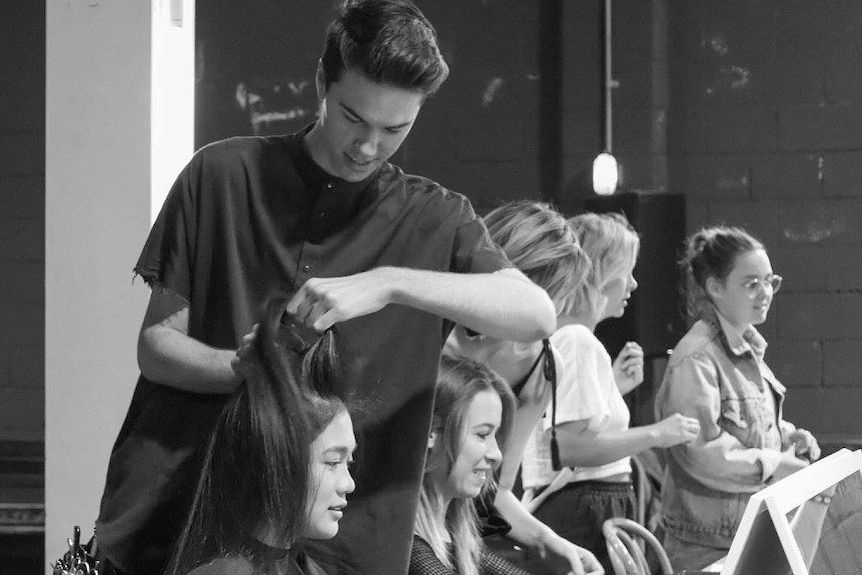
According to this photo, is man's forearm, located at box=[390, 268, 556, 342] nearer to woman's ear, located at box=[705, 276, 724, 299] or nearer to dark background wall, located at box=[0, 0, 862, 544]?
woman's ear, located at box=[705, 276, 724, 299]

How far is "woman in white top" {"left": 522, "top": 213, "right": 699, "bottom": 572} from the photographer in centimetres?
290

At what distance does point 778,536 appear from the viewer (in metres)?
1.40

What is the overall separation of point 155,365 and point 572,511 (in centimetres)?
→ 156

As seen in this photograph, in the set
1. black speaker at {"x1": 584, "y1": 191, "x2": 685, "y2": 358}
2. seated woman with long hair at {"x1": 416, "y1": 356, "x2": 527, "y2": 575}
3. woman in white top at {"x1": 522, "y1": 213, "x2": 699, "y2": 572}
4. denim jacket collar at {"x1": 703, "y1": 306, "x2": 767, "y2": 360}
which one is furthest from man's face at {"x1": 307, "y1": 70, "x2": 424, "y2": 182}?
black speaker at {"x1": 584, "y1": 191, "x2": 685, "y2": 358}

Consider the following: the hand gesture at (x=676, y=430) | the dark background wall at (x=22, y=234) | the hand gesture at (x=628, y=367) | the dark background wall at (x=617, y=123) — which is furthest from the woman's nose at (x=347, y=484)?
the dark background wall at (x=22, y=234)

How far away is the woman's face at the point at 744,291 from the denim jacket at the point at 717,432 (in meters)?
0.03

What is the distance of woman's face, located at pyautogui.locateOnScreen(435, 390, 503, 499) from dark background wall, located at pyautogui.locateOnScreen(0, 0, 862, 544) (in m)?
2.80

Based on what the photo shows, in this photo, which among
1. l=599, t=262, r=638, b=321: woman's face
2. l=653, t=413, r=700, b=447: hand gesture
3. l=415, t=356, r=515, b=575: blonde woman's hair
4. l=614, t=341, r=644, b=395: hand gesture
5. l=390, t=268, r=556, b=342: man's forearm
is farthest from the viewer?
l=614, t=341, r=644, b=395: hand gesture

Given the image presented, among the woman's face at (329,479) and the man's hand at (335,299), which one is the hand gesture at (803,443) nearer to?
the woman's face at (329,479)

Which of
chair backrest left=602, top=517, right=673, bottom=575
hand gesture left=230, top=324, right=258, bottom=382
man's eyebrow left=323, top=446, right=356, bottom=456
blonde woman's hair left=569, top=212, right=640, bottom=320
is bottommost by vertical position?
chair backrest left=602, top=517, right=673, bottom=575

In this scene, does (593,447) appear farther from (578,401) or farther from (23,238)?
(23,238)

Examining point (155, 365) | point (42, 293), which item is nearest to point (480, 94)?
point (42, 293)

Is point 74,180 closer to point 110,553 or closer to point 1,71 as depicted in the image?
point 110,553

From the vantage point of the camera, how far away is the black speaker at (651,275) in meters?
4.60
